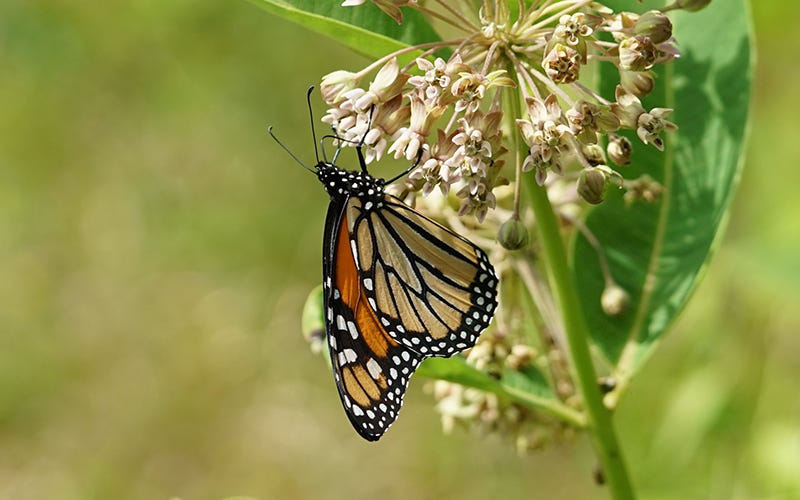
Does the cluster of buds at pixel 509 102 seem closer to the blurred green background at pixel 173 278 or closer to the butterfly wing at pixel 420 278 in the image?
the butterfly wing at pixel 420 278

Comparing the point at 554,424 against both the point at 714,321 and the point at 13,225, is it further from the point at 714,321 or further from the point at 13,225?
the point at 13,225

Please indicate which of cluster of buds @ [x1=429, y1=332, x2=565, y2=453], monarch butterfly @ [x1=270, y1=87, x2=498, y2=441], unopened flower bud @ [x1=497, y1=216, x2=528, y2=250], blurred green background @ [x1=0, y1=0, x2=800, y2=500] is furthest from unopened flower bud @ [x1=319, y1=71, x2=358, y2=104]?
blurred green background @ [x1=0, y1=0, x2=800, y2=500]

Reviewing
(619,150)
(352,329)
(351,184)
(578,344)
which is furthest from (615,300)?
(351,184)

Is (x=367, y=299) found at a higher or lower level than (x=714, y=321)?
higher

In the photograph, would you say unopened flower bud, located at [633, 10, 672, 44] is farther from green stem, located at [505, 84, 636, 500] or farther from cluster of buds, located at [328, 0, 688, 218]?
green stem, located at [505, 84, 636, 500]

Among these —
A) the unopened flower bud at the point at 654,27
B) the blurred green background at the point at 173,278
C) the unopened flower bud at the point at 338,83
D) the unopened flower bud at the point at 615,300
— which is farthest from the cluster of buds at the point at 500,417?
the blurred green background at the point at 173,278

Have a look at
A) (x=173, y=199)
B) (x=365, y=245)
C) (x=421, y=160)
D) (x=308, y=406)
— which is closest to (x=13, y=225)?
(x=173, y=199)
